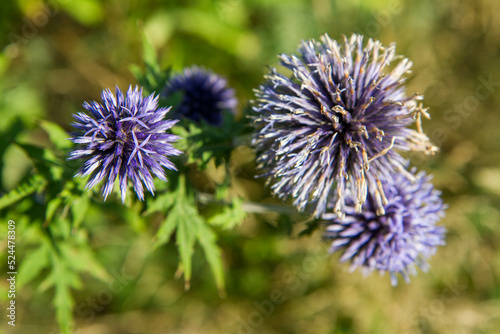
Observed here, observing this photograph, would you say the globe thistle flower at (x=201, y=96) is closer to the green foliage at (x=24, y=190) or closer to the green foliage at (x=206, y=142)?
the green foliage at (x=206, y=142)

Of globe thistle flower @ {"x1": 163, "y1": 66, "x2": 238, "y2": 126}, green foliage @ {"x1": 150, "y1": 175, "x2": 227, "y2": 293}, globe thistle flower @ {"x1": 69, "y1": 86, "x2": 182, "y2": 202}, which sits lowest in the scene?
green foliage @ {"x1": 150, "y1": 175, "x2": 227, "y2": 293}

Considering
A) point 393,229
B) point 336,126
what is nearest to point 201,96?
point 336,126

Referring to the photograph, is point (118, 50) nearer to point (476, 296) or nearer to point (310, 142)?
point (310, 142)

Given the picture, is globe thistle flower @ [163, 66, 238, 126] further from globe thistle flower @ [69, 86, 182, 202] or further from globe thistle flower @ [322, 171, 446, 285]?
globe thistle flower @ [322, 171, 446, 285]

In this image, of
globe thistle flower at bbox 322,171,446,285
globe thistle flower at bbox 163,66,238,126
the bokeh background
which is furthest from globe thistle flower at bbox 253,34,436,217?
the bokeh background

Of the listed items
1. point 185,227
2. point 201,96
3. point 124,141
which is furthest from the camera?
point 201,96

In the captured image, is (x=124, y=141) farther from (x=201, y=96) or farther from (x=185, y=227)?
(x=201, y=96)

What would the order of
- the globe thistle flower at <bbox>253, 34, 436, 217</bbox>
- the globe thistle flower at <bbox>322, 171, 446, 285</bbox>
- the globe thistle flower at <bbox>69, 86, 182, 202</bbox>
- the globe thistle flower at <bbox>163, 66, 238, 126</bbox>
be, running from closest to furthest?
the globe thistle flower at <bbox>69, 86, 182, 202</bbox>
the globe thistle flower at <bbox>253, 34, 436, 217</bbox>
the globe thistle flower at <bbox>322, 171, 446, 285</bbox>
the globe thistle flower at <bbox>163, 66, 238, 126</bbox>
